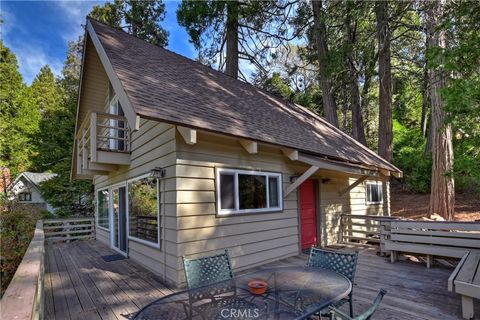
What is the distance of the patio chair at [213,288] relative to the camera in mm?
2385

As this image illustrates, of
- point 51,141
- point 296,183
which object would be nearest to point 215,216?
point 296,183

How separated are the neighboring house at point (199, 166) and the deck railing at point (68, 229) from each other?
2361mm

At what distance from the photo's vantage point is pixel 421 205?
11602 millimetres

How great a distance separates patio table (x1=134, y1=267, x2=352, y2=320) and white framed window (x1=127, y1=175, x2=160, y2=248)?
2898 millimetres

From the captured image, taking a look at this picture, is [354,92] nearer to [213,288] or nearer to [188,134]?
[188,134]

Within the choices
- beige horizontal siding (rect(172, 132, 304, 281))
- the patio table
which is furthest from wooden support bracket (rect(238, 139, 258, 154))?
the patio table

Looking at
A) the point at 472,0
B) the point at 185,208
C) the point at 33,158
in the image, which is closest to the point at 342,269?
the point at 185,208

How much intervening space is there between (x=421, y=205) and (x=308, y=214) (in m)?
6.98

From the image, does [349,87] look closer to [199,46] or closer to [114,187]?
[199,46]

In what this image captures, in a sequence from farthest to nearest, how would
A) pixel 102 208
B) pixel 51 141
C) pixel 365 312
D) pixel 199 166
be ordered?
pixel 51 141, pixel 102 208, pixel 199 166, pixel 365 312

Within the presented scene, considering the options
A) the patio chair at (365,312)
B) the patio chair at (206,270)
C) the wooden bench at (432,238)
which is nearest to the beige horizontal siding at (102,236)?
the patio chair at (206,270)

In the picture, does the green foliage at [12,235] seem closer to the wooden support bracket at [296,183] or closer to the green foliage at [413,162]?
the wooden support bracket at [296,183]

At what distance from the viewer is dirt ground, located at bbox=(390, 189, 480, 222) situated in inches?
401

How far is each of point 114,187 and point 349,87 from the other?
1185cm
